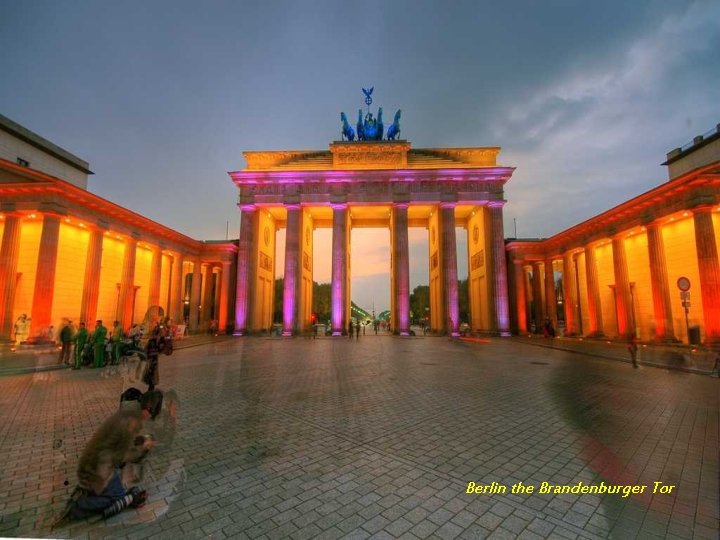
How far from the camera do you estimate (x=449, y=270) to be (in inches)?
1464

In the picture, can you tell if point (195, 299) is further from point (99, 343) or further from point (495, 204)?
point (495, 204)

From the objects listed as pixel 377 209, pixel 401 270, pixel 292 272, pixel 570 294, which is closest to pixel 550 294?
pixel 570 294

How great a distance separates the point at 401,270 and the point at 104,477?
35.0m

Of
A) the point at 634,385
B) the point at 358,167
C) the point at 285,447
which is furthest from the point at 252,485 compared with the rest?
the point at 358,167

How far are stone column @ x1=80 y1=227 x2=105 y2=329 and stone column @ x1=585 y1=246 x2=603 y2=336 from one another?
141 feet

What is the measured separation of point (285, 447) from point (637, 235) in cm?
3538

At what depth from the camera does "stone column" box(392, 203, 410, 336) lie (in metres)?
36.5

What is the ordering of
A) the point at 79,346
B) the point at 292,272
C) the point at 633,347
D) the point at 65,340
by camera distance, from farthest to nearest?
the point at 292,272 → the point at 65,340 → the point at 633,347 → the point at 79,346

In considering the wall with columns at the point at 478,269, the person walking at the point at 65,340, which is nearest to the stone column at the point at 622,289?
the wall with columns at the point at 478,269

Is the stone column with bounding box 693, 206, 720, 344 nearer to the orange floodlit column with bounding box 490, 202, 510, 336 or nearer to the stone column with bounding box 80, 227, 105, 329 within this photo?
the orange floodlit column with bounding box 490, 202, 510, 336

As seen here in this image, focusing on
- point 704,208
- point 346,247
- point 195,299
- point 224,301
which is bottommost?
point 224,301

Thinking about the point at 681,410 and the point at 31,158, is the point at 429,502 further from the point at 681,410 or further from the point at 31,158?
the point at 31,158

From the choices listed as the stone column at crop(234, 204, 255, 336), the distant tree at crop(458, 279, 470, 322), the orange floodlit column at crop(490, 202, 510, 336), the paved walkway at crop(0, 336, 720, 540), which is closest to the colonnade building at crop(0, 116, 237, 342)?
the paved walkway at crop(0, 336, 720, 540)

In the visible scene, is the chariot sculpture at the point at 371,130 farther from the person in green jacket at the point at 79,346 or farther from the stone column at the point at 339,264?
the person in green jacket at the point at 79,346
